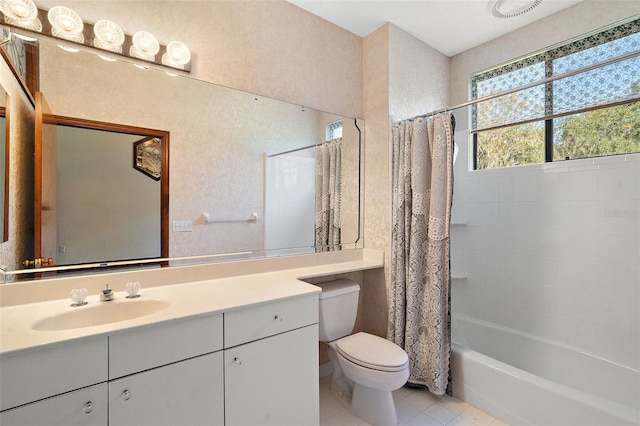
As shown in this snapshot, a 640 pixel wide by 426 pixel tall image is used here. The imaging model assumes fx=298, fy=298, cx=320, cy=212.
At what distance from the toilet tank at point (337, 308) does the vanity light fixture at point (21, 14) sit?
1.93 meters

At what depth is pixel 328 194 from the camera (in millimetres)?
2230

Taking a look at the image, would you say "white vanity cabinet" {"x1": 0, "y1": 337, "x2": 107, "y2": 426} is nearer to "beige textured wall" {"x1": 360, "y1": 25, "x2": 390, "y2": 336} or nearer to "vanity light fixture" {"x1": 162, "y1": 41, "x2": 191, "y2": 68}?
"vanity light fixture" {"x1": 162, "y1": 41, "x2": 191, "y2": 68}

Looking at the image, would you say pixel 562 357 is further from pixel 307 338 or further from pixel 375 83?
pixel 375 83

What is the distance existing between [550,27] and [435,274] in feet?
6.63

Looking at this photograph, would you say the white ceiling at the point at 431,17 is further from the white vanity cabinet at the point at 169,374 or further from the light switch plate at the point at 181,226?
the white vanity cabinet at the point at 169,374

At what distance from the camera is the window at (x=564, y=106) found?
6.35 ft

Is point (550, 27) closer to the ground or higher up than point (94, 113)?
higher up

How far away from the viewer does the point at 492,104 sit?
2.56m

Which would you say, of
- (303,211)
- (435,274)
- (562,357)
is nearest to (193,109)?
(303,211)

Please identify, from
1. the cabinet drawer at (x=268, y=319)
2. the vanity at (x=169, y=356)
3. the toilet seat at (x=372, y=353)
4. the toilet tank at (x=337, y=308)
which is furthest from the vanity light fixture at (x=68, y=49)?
the toilet seat at (x=372, y=353)

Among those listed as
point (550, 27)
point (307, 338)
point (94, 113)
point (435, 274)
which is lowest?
point (307, 338)

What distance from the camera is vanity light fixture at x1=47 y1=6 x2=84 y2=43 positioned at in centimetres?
133

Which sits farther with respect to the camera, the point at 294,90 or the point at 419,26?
the point at 419,26

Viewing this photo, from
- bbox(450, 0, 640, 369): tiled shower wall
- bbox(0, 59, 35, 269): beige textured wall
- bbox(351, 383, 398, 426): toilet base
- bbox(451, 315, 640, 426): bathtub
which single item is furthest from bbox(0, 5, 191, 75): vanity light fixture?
bbox(451, 315, 640, 426): bathtub
